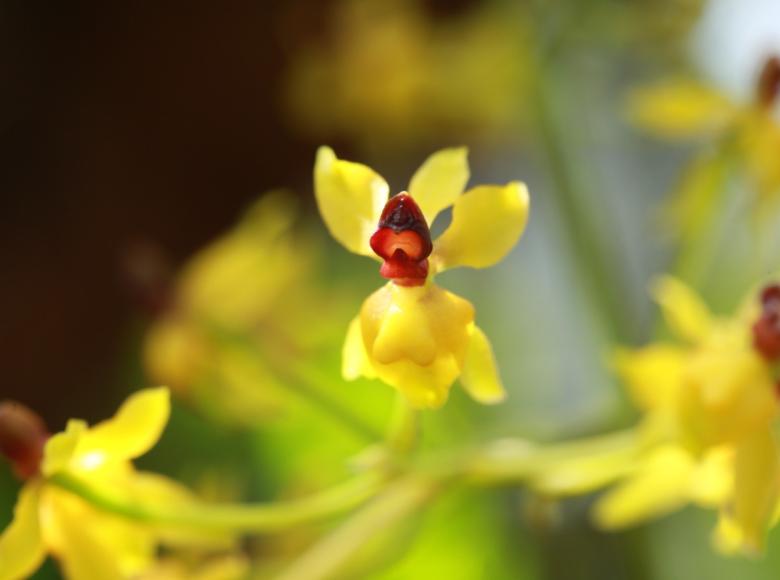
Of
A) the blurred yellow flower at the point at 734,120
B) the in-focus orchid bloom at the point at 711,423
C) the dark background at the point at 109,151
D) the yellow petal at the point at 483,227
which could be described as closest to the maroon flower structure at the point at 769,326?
the in-focus orchid bloom at the point at 711,423

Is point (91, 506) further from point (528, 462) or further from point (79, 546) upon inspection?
point (528, 462)

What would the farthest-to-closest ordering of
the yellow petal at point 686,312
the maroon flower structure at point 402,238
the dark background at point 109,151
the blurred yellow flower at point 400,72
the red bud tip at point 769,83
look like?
1. the dark background at point 109,151
2. the blurred yellow flower at point 400,72
3. the red bud tip at point 769,83
4. the yellow petal at point 686,312
5. the maroon flower structure at point 402,238

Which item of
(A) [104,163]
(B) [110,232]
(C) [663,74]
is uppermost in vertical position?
(A) [104,163]

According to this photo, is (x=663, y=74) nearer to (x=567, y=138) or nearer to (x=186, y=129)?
(x=567, y=138)

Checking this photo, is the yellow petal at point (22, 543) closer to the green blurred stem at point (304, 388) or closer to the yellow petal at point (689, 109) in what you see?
the green blurred stem at point (304, 388)

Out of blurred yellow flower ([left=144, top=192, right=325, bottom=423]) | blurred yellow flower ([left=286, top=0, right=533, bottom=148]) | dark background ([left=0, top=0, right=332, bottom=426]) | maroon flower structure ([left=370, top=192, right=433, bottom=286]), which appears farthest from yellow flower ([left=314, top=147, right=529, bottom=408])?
dark background ([left=0, top=0, right=332, bottom=426])

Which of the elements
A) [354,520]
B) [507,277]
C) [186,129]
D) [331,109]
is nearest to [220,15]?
[186,129]

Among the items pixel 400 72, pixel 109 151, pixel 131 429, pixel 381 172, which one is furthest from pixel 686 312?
pixel 109 151

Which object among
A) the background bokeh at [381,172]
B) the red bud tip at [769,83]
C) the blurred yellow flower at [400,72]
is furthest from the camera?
the blurred yellow flower at [400,72]

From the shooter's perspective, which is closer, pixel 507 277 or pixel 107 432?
pixel 107 432
